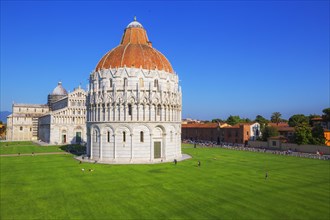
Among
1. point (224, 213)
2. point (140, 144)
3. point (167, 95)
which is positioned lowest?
point (224, 213)

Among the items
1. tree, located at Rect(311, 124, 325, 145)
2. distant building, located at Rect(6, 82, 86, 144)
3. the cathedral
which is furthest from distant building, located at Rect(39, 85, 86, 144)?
tree, located at Rect(311, 124, 325, 145)

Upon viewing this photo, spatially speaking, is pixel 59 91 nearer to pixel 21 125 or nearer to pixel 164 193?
pixel 21 125

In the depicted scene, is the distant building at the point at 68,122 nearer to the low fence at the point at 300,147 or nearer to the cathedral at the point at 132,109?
the cathedral at the point at 132,109

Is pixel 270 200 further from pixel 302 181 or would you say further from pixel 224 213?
pixel 302 181

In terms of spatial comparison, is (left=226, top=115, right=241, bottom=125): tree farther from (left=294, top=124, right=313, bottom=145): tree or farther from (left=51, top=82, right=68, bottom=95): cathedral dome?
(left=51, top=82, right=68, bottom=95): cathedral dome

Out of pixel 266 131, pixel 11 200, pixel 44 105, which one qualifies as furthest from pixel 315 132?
pixel 44 105

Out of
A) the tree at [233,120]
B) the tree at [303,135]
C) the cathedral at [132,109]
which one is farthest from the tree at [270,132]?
the tree at [233,120]
